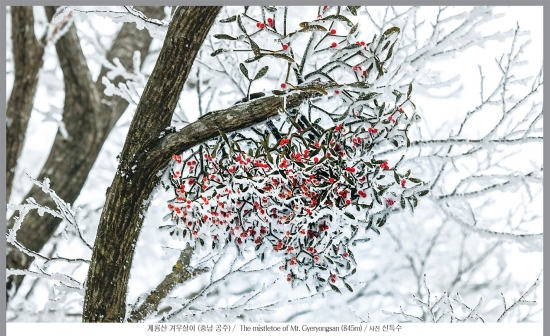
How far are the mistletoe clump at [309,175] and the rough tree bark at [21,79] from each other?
1.36 meters

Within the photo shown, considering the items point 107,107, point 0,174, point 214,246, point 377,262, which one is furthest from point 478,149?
point 377,262

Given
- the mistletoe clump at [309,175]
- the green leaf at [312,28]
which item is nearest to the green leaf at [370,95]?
the mistletoe clump at [309,175]

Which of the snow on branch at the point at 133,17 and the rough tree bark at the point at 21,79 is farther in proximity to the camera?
the rough tree bark at the point at 21,79

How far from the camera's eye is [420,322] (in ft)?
7.00

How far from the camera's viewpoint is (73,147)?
3.30 meters

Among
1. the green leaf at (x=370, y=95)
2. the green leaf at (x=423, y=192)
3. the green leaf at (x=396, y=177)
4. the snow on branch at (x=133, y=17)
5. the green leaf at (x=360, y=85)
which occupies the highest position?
the snow on branch at (x=133, y=17)

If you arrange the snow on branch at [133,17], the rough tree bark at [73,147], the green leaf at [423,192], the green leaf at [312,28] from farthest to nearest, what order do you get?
the rough tree bark at [73,147]
the snow on branch at [133,17]
the green leaf at [423,192]
the green leaf at [312,28]

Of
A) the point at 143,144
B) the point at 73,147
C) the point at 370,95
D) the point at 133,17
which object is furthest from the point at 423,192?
the point at 73,147

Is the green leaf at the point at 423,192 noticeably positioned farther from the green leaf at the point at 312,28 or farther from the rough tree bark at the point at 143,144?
the rough tree bark at the point at 143,144

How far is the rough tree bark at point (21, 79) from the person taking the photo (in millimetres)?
2393

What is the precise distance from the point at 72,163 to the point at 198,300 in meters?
1.72

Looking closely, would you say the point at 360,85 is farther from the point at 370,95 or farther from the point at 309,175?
the point at 309,175

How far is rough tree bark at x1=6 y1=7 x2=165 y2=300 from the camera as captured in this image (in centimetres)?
304

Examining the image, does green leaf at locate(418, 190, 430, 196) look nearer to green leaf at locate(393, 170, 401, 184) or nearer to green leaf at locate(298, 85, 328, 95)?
A: green leaf at locate(393, 170, 401, 184)
